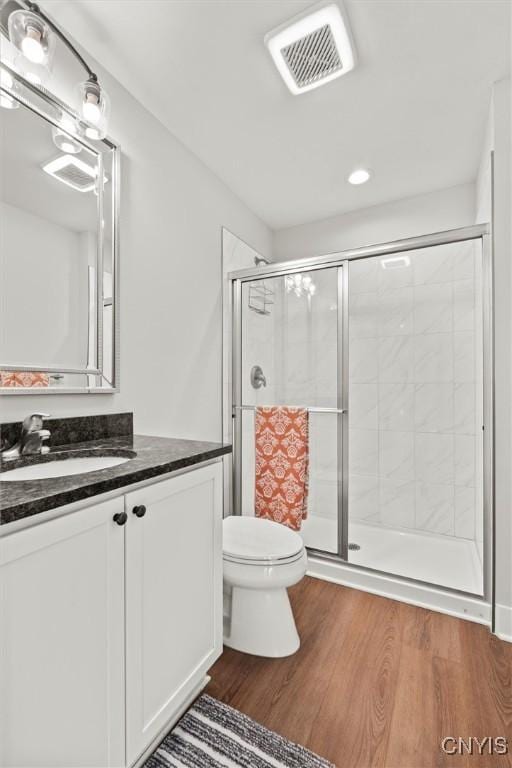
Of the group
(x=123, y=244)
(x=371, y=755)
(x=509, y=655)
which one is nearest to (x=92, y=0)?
(x=123, y=244)

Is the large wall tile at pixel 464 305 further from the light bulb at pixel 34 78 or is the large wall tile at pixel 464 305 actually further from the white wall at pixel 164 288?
the light bulb at pixel 34 78

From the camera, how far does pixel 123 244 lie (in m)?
1.57

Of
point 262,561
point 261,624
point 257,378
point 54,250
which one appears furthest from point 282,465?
point 54,250

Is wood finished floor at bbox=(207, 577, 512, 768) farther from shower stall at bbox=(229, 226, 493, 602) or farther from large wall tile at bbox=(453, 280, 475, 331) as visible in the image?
large wall tile at bbox=(453, 280, 475, 331)

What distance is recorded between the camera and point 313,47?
140cm

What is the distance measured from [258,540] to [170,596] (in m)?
0.67

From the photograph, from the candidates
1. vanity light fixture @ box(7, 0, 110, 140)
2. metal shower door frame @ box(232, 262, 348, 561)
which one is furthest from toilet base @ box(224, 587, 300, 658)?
vanity light fixture @ box(7, 0, 110, 140)

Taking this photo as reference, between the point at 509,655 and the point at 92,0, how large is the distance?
114 inches

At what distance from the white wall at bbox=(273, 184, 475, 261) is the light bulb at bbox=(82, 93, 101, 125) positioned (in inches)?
77.7

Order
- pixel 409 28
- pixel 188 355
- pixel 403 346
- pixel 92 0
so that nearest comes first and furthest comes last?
1. pixel 92 0
2. pixel 409 28
3. pixel 188 355
4. pixel 403 346

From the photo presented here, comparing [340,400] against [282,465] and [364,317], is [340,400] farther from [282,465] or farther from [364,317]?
[364,317]

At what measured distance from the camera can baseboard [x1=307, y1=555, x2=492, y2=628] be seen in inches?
66.2

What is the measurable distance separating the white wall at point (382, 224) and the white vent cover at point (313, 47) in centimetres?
126

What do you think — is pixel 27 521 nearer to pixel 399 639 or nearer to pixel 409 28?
pixel 399 639
